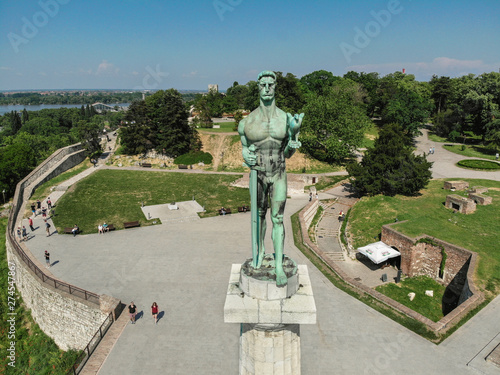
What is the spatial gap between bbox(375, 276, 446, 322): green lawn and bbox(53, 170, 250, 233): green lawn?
1322 cm

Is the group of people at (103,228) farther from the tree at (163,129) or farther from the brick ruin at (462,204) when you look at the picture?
the brick ruin at (462,204)

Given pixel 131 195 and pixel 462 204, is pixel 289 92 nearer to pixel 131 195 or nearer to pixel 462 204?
pixel 131 195

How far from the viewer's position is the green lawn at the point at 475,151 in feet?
148

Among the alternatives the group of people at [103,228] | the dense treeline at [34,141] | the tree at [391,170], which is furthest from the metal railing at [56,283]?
the dense treeline at [34,141]

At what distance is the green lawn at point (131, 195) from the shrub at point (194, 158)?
166 inches

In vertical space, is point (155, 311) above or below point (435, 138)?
below

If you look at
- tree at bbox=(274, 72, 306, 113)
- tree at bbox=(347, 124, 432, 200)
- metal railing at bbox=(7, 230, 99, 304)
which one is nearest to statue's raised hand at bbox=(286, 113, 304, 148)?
metal railing at bbox=(7, 230, 99, 304)

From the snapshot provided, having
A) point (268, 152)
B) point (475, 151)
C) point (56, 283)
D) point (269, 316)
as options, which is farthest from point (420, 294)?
point (475, 151)

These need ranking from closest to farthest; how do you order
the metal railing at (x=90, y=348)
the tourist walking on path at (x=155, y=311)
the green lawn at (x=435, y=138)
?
the metal railing at (x=90, y=348), the tourist walking on path at (x=155, y=311), the green lawn at (x=435, y=138)

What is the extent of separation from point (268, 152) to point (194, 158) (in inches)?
1460

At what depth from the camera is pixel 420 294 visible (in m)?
18.3

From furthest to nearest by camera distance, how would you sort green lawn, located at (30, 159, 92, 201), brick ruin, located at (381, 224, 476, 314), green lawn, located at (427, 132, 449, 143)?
green lawn, located at (427, 132, 449, 143) → green lawn, located at (30, 159, 92, 201) → brick ruin, located at (381, 224, 476, 314)

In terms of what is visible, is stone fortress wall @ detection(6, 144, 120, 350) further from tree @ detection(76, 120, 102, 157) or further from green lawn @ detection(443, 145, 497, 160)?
green lawn @ detection(443, 145, 497, 160)

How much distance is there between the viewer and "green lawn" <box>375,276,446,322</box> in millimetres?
16953
